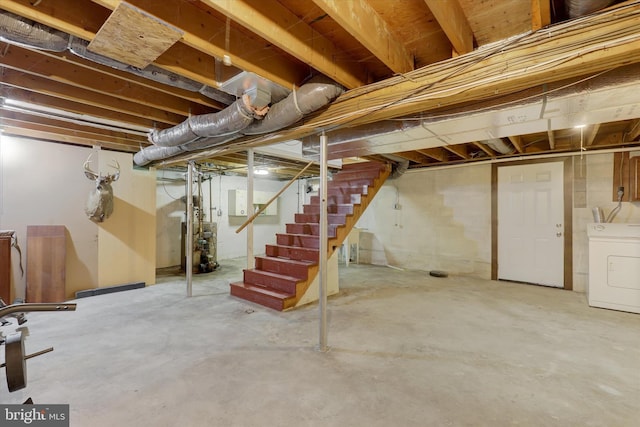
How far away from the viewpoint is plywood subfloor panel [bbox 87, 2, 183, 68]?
4.86ft

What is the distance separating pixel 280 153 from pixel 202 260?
107 inches

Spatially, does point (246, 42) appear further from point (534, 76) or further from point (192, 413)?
point (192, 413)

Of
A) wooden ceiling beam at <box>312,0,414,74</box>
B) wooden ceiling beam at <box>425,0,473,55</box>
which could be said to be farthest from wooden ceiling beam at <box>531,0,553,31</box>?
wooden ceiling beam at <box>312,0,414,74</box>

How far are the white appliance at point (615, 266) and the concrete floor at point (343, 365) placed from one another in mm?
209

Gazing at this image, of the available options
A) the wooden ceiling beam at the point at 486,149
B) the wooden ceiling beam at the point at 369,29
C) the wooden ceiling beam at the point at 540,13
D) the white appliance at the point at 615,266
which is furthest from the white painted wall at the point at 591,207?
the wooden ceiling beam at the point at 369,29

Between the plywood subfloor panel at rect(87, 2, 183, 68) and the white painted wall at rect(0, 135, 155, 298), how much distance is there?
3.19 metres

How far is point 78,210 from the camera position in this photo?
4109mm

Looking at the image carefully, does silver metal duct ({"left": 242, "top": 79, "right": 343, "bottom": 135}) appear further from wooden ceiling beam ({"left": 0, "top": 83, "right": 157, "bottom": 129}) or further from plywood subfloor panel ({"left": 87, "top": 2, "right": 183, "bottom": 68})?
wooden ceiling beam ({"left": 0, "top": 83, "right": 157, "bottom": 129})

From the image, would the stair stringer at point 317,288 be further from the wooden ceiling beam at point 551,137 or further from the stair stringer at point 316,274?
the wooden ceiling beam at point 551,137

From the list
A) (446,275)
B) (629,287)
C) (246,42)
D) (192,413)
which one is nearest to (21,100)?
(246,42)

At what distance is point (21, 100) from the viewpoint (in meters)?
2.58

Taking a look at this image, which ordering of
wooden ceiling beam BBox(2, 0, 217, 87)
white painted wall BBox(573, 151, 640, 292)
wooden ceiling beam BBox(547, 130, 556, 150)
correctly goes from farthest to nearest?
1. white painted wall BBox(573, 151, 640, 292)
2. wooden ceiling beam BBox(547, 130, 556, 150)
3. wooden ceiling beam BBox(2, 0, 217, 87)

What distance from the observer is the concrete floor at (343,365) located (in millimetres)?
1687

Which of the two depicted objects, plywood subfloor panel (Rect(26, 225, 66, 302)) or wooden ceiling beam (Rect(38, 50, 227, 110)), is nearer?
wooden ceiling beam (Rect(38, 50, 227, 110))
